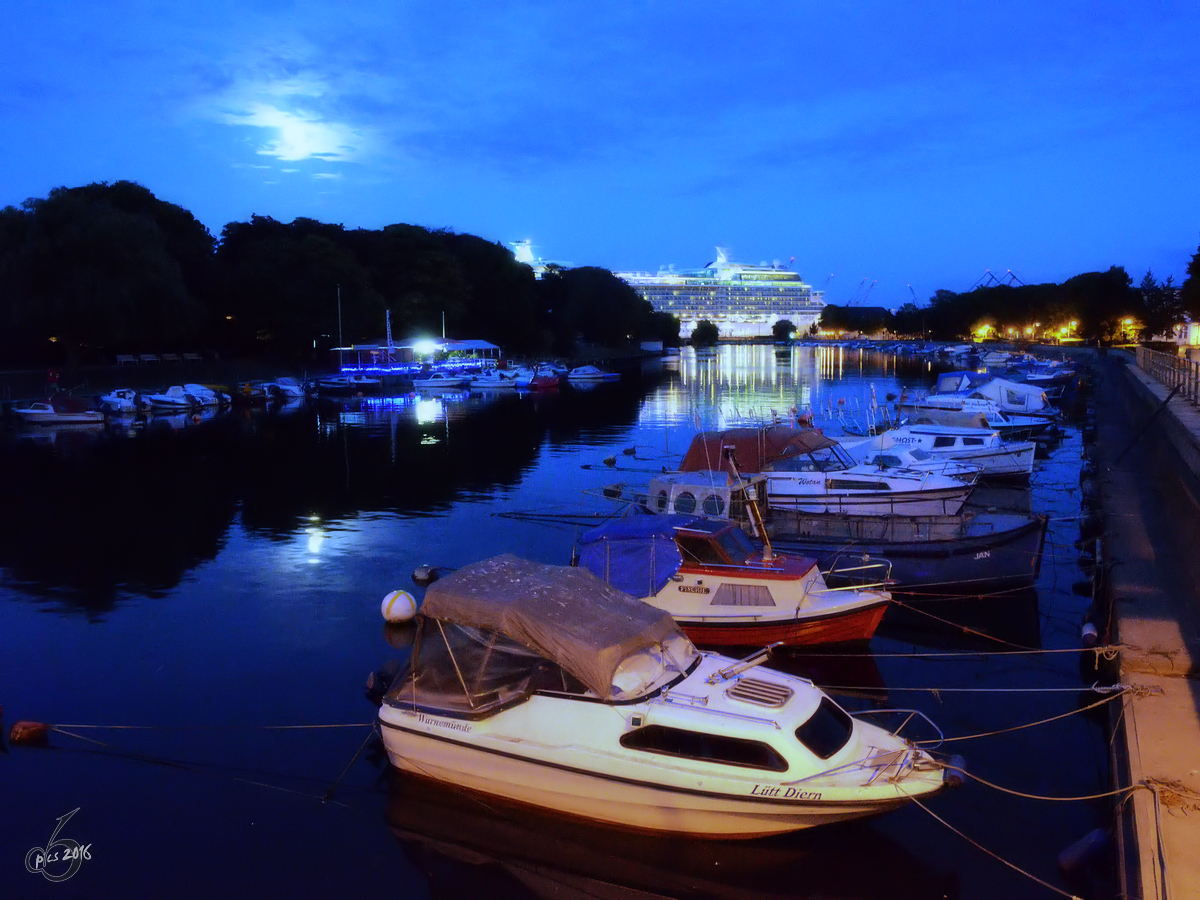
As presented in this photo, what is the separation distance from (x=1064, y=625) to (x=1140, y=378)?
28.7m

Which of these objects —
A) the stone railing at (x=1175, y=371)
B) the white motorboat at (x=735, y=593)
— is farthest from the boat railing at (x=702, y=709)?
the stone railing at (x=1175, y=371)

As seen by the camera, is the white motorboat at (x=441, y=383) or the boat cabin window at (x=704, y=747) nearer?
the boat cabin window at (x=704, y=747)

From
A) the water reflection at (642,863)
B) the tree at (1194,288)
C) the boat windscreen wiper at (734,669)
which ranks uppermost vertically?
the tree at (1194,288)

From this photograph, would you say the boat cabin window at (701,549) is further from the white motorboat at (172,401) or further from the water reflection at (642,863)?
the white motorboat at (172,401)

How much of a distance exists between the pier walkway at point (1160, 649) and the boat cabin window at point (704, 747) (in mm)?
3100

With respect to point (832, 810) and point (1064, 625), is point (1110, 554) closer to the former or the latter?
point (1064, 625)

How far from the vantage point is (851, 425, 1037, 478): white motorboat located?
92.9ft

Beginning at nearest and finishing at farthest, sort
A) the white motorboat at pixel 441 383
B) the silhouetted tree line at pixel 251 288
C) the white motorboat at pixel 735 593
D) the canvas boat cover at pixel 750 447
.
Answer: the white motorboat at pixel 735 593 → the canvas boat cover at pixel 750 447 → the silhouetted tree line at pixel 251 288 → the white motorboat at pixel 441 383

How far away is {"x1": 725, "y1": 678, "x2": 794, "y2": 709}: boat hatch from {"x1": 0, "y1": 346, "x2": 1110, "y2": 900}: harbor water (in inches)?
59.8

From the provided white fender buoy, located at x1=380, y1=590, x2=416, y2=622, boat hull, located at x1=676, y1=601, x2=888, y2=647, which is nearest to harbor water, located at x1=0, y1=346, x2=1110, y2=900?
white fender buoy, located at x1=380, y1=590, x2=416, y2=622

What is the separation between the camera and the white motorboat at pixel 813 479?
67.8 ft

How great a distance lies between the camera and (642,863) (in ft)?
30.5

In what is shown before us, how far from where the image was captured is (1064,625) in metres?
15.9

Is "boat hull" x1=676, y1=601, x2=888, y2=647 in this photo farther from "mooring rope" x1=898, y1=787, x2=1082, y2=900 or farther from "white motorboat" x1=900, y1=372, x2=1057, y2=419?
"white motorboat" x1=900, y1=372, x2=1057, y2=419
